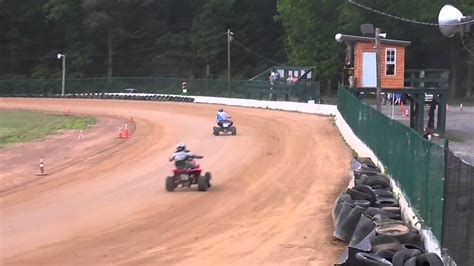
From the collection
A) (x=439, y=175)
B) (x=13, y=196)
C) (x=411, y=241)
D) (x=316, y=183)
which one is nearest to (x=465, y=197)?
(x=439, y=175)

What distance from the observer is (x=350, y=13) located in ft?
259

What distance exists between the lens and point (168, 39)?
95.0 metres

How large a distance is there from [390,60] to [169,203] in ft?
98.1

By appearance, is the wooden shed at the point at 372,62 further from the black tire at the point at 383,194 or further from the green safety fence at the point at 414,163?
the black tire at the point at 383,194

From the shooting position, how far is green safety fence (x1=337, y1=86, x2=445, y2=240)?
1004 centimetres

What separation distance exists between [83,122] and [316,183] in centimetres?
2867

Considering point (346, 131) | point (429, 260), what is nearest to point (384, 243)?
point (429, 260)

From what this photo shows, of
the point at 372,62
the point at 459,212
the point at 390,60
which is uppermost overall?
the point at 390,60

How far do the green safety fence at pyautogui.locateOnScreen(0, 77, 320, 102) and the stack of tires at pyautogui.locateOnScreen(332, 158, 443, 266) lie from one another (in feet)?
125

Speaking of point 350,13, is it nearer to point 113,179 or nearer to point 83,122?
point 83,122

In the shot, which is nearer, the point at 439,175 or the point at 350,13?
the point at 439,175

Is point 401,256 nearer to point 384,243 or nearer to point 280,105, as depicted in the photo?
point 384,243

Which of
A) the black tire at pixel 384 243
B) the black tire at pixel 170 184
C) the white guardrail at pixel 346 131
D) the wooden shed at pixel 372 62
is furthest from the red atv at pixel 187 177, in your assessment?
the wooden shed at pixel 372 62

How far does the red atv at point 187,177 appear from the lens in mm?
17828
